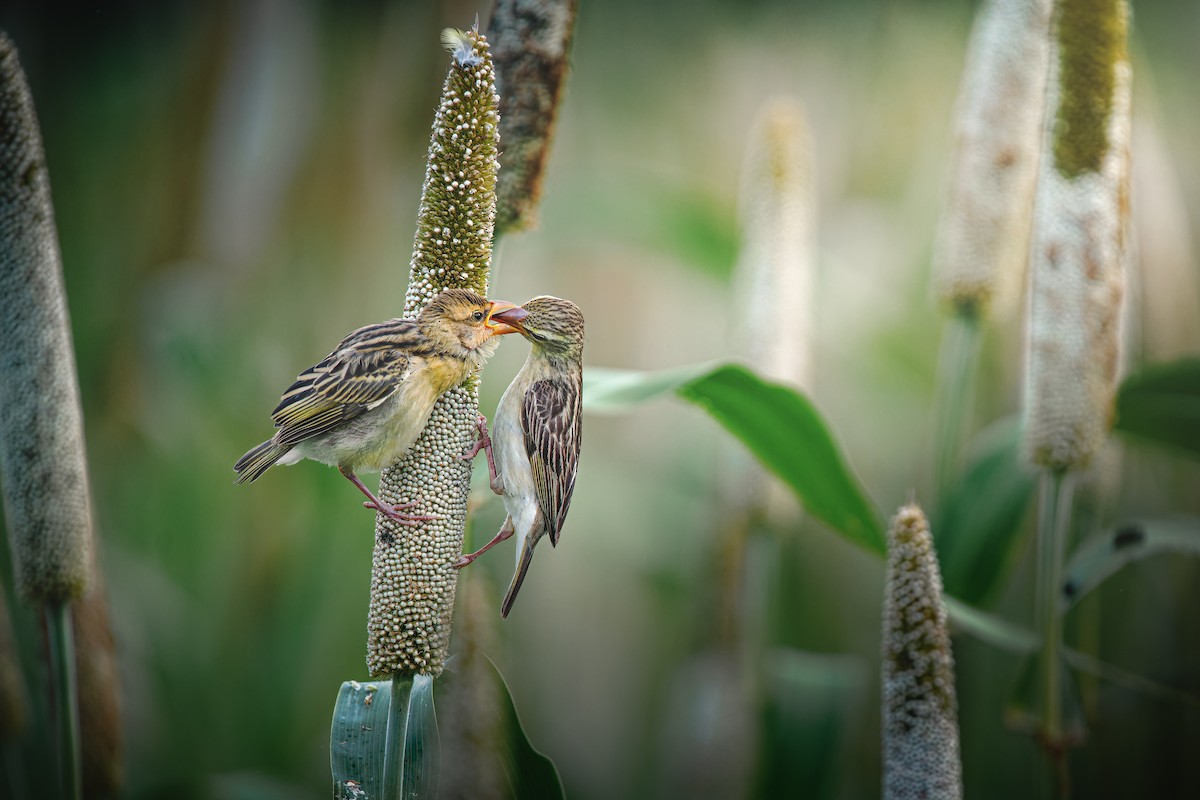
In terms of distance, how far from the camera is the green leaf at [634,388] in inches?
40.3

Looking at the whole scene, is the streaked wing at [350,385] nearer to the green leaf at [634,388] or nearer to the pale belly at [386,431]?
the pale belly at [386,431]

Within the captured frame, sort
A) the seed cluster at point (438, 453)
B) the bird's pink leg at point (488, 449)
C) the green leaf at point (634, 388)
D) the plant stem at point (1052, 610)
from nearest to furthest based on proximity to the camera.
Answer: the seed cluster at point (438, 453) → the bird's pink leg at point (488, 449) → the green leaf at point (634, 388) → the plant stem at point (1052, 610)

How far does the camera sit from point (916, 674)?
1.04m

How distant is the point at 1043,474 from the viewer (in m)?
1.31

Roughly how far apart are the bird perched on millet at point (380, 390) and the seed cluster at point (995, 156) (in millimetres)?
852

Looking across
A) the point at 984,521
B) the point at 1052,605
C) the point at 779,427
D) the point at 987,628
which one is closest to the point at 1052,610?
the point at 1052,605

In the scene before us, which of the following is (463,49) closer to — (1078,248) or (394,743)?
(394,743)

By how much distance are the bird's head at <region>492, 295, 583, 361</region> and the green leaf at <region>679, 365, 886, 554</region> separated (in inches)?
6.6

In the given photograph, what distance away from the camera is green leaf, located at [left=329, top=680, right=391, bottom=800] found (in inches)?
33.9

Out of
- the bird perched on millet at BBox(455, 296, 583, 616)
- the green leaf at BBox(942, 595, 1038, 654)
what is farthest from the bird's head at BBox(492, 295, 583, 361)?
the green leaf at BBox(942, 595, 1038, 654)

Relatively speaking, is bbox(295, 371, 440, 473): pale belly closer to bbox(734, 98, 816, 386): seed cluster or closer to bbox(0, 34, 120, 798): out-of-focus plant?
bbox(0, 34, 120, 798): out-of-focus plant

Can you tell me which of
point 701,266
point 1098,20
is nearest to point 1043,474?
point 1098,20

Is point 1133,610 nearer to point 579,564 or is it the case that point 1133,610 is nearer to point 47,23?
point 579,564

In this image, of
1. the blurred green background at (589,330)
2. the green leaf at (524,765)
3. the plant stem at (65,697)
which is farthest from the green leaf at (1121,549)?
the plant stem at (65,697)
